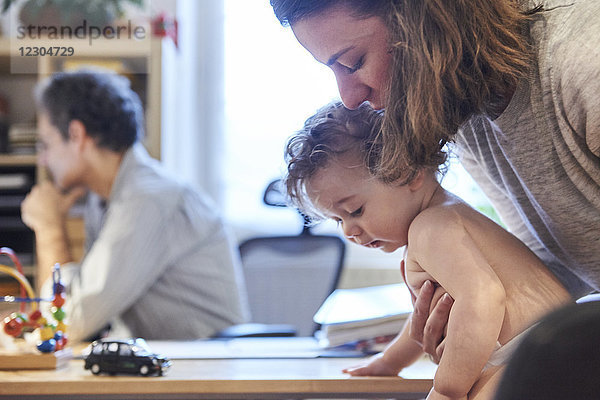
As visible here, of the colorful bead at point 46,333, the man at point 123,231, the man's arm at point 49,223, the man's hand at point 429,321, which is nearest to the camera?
the man's hand at point 429,321

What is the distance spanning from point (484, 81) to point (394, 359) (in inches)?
20.1

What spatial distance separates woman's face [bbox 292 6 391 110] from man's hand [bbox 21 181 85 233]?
1.44 metres

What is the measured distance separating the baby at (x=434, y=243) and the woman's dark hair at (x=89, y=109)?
3.61 feet

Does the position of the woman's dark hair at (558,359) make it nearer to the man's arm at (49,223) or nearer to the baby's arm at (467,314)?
the baby's arm at (467,314)

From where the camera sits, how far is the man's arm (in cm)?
211

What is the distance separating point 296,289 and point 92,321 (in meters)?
0.88

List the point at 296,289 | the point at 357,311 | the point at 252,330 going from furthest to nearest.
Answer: the point at 296,289
the point at 252,330
the point at 357,311

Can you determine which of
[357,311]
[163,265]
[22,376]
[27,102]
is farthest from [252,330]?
[27,102]

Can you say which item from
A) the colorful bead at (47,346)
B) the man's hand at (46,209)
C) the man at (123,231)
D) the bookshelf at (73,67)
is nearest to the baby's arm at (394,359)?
the colorful bead at (47,346)

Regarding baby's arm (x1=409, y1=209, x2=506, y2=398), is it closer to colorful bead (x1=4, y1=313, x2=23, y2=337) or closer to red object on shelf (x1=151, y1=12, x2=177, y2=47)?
colorful bead (x1=4, y1=313, x2=23, y2=337)

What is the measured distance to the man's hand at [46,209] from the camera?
2.20 m

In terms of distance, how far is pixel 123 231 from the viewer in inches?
71.7

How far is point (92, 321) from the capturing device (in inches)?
67.3

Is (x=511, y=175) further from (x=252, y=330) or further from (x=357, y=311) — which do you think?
(x=252, y=330)
